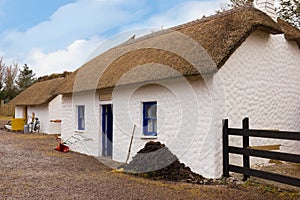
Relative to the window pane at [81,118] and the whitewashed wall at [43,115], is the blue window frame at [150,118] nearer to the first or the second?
the window pane at [81,118]

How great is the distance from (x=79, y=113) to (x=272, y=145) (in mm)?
9018

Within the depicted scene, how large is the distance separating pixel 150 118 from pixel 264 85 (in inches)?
155

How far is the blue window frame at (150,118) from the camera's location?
11.5 meters

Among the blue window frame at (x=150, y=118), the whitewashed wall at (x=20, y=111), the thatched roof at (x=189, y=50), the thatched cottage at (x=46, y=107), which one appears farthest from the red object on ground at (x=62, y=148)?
the whitewashed wall at (x=20, y=111)

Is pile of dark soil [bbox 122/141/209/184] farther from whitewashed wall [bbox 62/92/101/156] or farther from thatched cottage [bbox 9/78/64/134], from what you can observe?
thatched cottage [bbox 9/78/64/134]

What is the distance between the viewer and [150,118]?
11758 mm

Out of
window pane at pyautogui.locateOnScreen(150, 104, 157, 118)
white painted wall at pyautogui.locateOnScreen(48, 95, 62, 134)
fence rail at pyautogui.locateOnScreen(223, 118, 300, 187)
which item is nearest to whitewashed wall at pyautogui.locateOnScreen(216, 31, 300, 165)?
fence rail at pyautogui.locateOnScreen(223, 118, 300, 187)

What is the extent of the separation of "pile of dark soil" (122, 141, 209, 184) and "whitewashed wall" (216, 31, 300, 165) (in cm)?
147

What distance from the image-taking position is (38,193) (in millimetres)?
7562

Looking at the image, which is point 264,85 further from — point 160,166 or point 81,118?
point 81,118

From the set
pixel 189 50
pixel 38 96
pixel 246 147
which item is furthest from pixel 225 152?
pixel 38 96

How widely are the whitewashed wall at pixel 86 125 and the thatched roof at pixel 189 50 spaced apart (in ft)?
2.97

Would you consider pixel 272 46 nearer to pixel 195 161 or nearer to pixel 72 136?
pixel 195 161

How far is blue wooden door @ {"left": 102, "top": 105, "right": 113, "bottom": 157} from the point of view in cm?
1420
